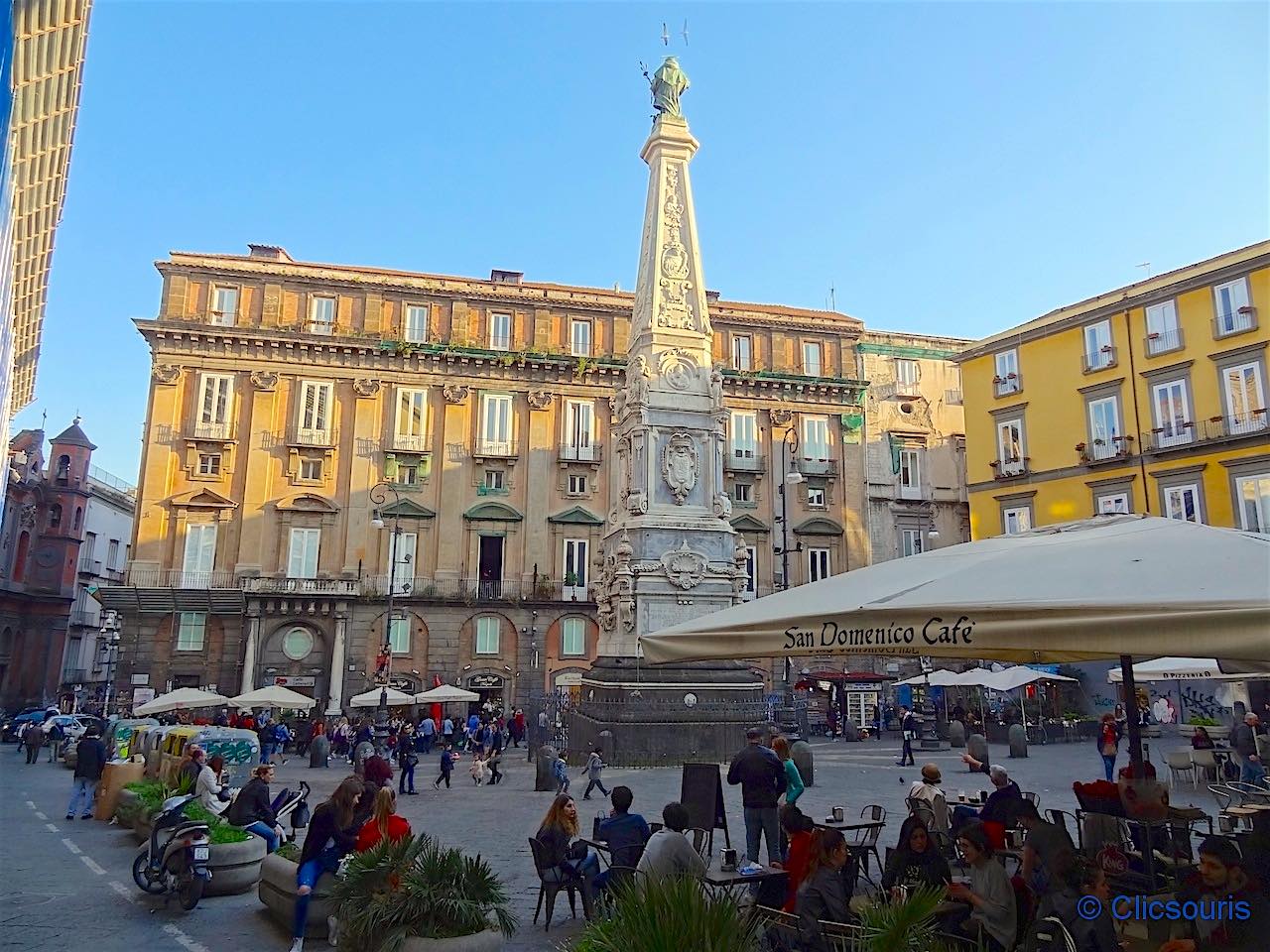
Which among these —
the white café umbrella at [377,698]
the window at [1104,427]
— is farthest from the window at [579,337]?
the window at [1104,427]

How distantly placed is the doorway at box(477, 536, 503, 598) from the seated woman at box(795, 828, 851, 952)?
3320cm

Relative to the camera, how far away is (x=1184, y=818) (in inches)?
293

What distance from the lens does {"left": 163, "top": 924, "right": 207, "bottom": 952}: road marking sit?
7.18m

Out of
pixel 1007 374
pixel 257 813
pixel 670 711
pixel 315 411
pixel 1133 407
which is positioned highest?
pixel 1007 374

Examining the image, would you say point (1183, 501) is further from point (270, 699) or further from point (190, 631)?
point (190, 631)

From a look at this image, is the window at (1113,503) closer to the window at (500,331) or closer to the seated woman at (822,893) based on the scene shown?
the window at (500,331)

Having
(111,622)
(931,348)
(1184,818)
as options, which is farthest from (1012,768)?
(111,622)

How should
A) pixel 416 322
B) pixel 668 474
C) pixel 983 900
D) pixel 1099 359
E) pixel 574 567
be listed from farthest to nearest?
pixel 416 322 < pixel 574 567 < pixel 1099 359 < pixel 668 474 < pixel 983 900

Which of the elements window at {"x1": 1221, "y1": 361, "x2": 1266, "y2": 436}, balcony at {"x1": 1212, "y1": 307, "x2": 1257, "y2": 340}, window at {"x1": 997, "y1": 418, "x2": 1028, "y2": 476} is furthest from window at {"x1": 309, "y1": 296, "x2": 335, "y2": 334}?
window at {"x1": 1221, "y1": 361, "x2": 1266, "y2": 436}

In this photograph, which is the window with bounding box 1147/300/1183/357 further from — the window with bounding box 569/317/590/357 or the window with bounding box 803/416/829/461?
the window with bounding box 569/317/590/357

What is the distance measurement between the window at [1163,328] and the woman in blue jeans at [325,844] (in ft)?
105

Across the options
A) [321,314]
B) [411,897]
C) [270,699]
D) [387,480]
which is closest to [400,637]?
[387,480]

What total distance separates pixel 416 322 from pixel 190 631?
51.7 ft

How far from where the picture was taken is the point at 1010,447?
3544 centimetres
